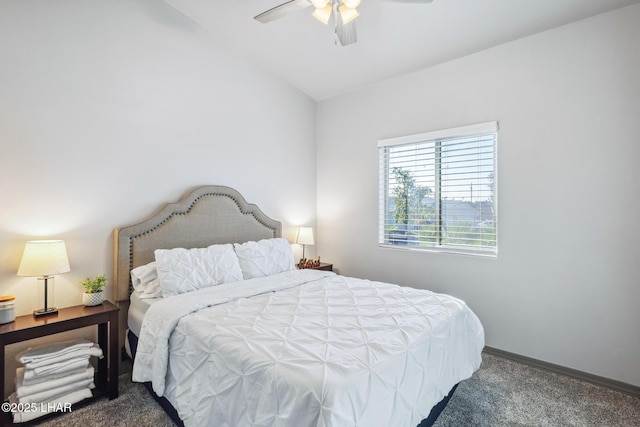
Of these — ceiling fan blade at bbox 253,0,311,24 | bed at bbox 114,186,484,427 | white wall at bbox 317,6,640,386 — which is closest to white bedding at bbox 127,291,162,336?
bed at bbox 114,186,484,427

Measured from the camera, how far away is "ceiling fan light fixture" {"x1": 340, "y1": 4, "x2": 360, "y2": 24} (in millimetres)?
2070

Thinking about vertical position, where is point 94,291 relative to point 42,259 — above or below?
below

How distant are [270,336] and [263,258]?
60.7 inches

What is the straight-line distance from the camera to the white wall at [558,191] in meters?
2.34

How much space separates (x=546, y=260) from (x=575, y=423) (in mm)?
1167

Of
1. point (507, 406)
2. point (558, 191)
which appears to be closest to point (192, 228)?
point (507, 406)

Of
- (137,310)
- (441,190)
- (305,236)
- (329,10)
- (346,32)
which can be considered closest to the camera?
(329,10)

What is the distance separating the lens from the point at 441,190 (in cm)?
329

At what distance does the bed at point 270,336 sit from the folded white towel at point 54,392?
14.1 inches

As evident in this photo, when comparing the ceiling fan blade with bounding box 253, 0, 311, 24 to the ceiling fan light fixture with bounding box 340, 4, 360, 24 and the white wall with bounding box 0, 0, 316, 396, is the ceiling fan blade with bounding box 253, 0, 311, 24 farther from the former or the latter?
the white wall with bounding box 0, 0, 316, 396

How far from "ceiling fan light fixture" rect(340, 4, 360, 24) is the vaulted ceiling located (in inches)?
24.8

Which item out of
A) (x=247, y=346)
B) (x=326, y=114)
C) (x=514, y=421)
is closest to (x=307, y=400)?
(x=247, y=346)

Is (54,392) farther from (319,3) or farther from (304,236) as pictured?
(319,3)

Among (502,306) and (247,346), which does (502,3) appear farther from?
(247,346)
